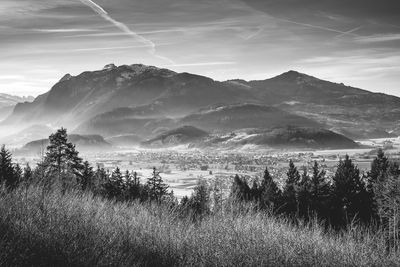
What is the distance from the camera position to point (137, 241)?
11.9 metres

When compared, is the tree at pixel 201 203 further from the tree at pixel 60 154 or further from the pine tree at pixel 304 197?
the tree at pixel 60 154

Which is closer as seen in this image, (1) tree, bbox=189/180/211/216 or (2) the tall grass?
(2) the tall grass

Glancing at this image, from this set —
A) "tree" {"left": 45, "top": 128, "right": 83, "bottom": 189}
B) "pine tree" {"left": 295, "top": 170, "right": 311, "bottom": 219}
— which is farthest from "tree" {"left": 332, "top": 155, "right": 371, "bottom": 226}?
"tree" {"left": 45, "top": 128, "right": 83, "bottom": 189}

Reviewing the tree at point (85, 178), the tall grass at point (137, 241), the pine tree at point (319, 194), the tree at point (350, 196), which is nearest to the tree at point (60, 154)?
the tree at point (85, 178)

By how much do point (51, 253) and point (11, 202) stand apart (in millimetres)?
2548

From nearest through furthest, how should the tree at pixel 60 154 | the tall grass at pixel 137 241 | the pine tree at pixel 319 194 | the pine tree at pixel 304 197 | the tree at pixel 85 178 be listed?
the tall grass at pixel 137 241, the tree at pixel 60 154, the tree at pixel 85 178, the pine tree at pixel 319 194, the pine tree at pixel 304 197

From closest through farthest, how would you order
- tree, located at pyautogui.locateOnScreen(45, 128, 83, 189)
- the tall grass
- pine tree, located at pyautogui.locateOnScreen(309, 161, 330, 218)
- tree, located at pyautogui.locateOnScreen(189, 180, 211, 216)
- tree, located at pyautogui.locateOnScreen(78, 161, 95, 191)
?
the tall grass, tree, located at pyautogui.locateOnScreen(189, 180, 211, 216), tree, located at pyautogui.locateOnScreen(45, 128, 83, 189), tree, located at pyautogui.locateOnScreen(78, 161, 95, 191), pine tree, located at pyautogui.locateOnScreen(309, 161, 330, 218)

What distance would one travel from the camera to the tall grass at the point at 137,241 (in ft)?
31.9

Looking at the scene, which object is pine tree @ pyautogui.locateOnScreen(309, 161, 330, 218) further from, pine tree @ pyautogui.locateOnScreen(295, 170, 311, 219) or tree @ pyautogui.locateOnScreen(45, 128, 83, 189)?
tree @ pyautogui.locateOnScreen(45, 128, 83, 189)

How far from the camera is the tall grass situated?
31.9ft

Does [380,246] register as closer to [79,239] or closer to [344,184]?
[79,239]

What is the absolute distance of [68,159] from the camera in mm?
45438

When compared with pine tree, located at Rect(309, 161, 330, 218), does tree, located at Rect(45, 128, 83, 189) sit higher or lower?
higher

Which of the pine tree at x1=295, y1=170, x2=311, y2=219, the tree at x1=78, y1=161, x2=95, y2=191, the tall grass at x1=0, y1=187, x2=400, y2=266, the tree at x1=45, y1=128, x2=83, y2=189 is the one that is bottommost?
the pine tree at x1=295, y1=170, x2=311, y2=219
